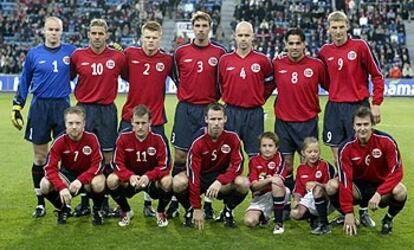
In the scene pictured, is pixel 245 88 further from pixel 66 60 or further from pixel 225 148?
pixel 66 60

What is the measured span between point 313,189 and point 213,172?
931mm

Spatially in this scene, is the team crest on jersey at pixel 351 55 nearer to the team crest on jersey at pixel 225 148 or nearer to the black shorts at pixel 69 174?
the team crest on jersey at pixel 225 148

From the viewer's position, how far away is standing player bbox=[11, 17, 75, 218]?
6.43 m

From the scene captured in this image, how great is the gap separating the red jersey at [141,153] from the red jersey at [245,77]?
2.82 feet

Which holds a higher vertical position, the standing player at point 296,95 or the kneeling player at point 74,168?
the standing player at point 296,95

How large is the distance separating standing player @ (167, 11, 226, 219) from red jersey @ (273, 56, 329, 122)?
0.62 metres

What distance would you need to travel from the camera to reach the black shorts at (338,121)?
20.7 ft

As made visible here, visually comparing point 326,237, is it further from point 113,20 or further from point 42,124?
point 113,20

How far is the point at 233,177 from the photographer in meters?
5.93

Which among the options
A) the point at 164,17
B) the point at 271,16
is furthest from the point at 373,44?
the point at 164,17

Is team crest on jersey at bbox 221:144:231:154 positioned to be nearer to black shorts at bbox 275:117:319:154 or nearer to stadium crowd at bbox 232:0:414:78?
black shorts at bbox 275:117:319:154

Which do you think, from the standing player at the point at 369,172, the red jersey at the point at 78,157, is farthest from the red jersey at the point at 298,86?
the red jersey at the point at 78,157

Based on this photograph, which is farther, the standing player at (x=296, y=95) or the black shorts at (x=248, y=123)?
the black shorts at (x=248, y=123)

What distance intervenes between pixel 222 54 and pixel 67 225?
218 cm
